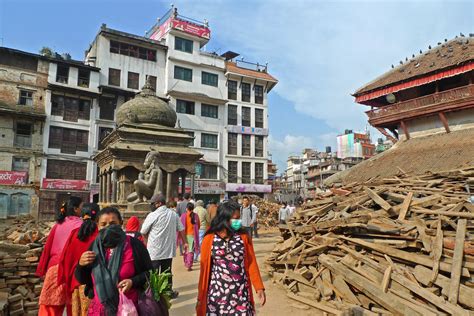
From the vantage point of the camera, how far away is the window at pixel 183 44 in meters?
34.7

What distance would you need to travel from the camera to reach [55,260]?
13.2ft

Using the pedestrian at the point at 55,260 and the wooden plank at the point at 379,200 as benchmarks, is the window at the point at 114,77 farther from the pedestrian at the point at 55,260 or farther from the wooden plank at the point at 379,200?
the pedestrian at the point at 55,260

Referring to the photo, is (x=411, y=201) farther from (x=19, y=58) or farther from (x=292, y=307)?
(x=19, y=58)

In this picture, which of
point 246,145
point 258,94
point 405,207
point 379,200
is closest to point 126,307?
point 405,207

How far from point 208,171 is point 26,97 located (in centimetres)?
1755

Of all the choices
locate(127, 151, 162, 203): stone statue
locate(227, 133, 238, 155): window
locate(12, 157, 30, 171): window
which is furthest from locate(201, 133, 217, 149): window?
locate(127, 151, 162, 203): stone statue

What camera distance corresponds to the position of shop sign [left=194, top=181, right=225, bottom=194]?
3259 cm

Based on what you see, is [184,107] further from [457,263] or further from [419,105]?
[457,263]

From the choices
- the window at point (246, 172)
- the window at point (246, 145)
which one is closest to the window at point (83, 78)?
the window at point (246, 145)

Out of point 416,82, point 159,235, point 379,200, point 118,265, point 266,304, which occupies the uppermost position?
point 416,82

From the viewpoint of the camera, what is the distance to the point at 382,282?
534cm

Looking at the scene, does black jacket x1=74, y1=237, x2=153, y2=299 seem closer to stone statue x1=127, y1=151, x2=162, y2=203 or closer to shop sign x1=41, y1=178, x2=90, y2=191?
stone statue x1=127, y1=151, x2=162, y2=203

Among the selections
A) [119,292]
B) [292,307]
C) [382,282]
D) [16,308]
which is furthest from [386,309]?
[16,308]

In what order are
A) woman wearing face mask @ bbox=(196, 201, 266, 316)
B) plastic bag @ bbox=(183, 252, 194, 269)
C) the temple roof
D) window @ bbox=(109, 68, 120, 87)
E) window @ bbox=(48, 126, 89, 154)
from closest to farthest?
1. woman wearing face mask @ bbox=(196, 201, 266, 316)
2. plastic bag @ bbox=(183, 252, 194, 269)
3. the temple roof
4. window @ bbox=(48, 126, 89, 154)
5. window @ bbox=(109, 68, 120, 87)
